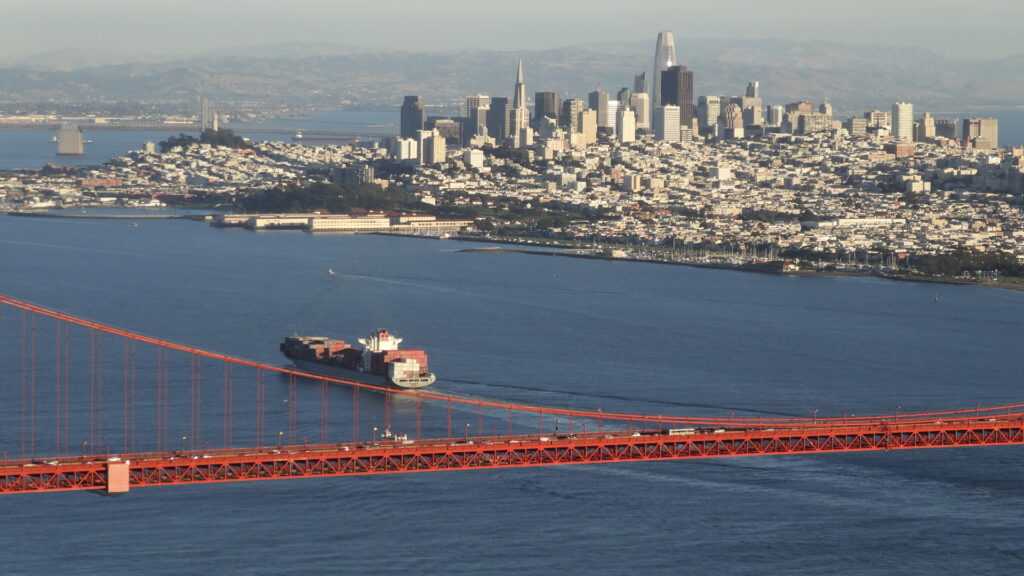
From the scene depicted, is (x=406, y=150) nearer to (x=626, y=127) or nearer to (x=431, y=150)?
(x=431, y=150)

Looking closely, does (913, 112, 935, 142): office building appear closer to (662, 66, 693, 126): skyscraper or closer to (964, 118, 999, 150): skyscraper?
(964, 118, 999, 150): skyscraper

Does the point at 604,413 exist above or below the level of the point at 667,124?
below

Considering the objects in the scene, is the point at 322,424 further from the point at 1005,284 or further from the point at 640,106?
the point at 640,106

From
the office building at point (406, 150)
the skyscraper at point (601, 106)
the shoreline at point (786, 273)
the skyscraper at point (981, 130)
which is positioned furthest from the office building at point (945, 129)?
the shoreline at point (786, 273)

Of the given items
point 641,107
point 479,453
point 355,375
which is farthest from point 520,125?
point 479,453

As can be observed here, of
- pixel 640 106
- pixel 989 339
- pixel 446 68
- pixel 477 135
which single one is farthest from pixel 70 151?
pixel 446 68

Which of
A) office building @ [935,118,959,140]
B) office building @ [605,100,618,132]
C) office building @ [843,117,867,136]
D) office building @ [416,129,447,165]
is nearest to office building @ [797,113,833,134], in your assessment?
office building @ [843,117,867,136]

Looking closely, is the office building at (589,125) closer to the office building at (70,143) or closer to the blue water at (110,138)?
the blue water at (110,138)
